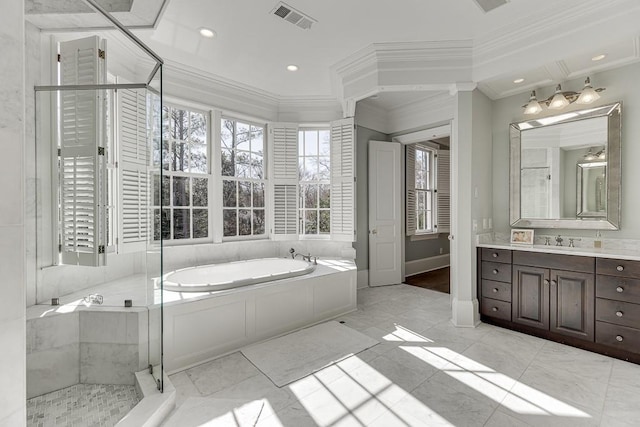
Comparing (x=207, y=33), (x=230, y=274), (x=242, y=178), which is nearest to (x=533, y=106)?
(x=207, y=33)

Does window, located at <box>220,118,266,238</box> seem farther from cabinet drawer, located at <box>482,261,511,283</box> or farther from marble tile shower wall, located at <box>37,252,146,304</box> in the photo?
cabinet drawer, located at <box>482,261,511,283</box>

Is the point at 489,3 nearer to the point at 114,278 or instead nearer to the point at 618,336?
the point at 618,336

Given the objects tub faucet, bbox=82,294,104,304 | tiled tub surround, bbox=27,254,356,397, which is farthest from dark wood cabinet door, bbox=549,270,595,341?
tub faucet, bbox=82,294,104,304

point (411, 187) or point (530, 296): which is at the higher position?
point (411, 187)

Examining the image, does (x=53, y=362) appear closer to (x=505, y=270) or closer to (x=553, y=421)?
(x=553, y=421)

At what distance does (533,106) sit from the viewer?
9.49 feet

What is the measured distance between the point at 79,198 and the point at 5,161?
5.62 feet

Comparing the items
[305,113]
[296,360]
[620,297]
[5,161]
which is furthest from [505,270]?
[5,161]

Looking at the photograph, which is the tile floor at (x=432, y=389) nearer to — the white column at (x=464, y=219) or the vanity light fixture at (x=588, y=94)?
the white column at (x=464, y=219)

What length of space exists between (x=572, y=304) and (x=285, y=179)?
134 inches

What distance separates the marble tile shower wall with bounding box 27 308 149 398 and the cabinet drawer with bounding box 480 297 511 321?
3.14m

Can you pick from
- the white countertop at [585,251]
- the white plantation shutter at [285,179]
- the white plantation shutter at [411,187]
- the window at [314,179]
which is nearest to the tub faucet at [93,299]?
the white plantation shutter at [285,179]

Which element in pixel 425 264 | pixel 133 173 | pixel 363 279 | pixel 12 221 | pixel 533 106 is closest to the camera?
pixel 12 221

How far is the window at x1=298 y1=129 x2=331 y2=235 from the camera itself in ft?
13.8
